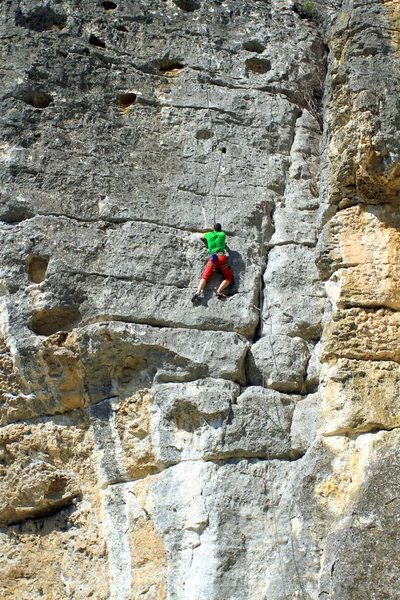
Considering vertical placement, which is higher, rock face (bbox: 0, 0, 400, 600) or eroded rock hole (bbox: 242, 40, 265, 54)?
eroded rock hole (bbox: 242, 40, 265, 54)

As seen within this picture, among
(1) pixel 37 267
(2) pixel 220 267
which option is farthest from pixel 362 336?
(1) pixel 37 267

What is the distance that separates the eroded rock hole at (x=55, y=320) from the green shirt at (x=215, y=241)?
1129 millimetres

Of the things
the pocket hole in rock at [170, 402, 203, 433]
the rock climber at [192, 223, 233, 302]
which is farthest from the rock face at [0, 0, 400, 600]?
the rock climber at [192, 223, 233, 302]

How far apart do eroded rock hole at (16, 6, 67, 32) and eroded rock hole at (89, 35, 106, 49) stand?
0.92ft

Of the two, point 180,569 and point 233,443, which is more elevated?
point 233,443

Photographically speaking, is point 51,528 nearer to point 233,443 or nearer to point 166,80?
point 233,443

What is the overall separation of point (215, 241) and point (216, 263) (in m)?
0.19

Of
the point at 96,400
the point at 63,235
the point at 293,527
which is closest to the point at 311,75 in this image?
the point at 63,235

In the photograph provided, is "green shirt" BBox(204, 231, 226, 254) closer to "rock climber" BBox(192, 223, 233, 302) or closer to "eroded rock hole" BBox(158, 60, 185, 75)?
"rock climber" BBox(192, 223, 233, 302)

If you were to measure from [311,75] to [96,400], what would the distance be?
3.54 m

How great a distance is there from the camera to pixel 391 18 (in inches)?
289

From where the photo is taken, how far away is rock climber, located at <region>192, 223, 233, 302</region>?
273 inches

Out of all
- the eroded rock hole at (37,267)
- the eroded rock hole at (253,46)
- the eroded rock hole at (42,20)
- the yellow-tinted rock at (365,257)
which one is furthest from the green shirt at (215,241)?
the eroded rock hole at (42,20)

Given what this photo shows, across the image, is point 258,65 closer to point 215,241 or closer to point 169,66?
point 169,66
